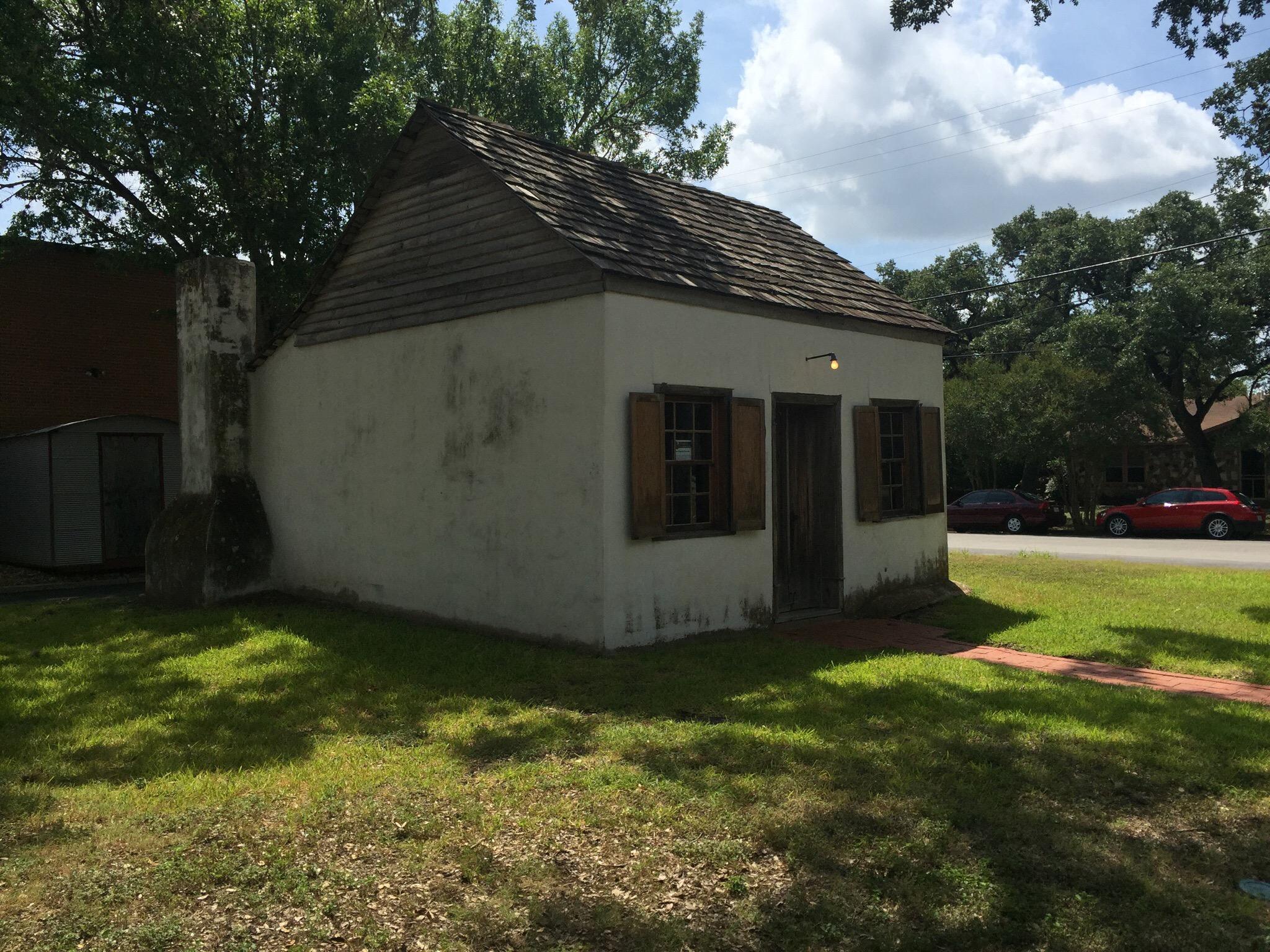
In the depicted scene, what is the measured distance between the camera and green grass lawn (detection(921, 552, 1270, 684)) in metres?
8.49

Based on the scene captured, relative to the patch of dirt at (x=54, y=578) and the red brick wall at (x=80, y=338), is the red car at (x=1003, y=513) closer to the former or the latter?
the patch of dirt at (x=54, y=578)

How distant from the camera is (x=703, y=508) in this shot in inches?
377

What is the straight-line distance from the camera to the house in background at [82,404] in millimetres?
15891

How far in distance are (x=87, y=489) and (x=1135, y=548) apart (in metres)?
20.8

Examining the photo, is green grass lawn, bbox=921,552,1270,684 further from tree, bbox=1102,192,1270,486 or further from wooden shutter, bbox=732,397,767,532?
tree, bbox=1102,192,1270,486

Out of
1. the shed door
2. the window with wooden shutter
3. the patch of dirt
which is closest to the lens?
the window with wooden shutter

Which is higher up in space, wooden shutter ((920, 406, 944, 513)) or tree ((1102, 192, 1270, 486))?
tree ((1102, 192, 1270, 486))

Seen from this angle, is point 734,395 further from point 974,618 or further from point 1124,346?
point 1124,346

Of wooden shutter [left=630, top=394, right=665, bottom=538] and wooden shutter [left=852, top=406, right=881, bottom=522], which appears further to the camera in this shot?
wooden shutter [left=852, top=406, right=881, bottom=522]

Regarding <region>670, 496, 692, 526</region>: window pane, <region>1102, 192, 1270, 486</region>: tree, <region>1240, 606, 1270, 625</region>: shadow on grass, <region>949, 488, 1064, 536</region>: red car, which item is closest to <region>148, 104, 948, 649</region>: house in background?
<region>670, 496, 692, 526</region>: window pane

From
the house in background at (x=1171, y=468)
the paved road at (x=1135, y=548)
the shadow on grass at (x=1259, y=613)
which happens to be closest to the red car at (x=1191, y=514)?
the paved road at (x=1135, y=548)

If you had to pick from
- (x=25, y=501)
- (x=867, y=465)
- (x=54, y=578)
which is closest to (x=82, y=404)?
(x=25, y=501)

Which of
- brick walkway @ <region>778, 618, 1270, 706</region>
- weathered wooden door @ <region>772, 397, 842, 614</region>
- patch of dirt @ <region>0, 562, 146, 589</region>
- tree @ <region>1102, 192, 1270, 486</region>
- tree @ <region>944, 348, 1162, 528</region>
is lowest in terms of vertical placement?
brick walkway @ <region>778, 618, 1270, 706</region>

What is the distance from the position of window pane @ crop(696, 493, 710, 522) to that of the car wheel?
63.3 ft
